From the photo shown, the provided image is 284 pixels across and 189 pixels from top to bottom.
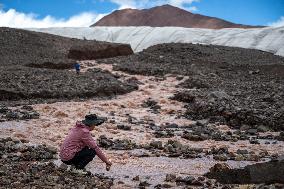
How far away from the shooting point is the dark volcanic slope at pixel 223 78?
16.2 metres

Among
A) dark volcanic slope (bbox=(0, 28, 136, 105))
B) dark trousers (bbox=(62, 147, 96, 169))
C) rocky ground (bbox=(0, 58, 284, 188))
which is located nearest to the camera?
dark trousers (bbox=(62, 147, 96, 169))

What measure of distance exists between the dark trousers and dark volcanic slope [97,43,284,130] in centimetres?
829

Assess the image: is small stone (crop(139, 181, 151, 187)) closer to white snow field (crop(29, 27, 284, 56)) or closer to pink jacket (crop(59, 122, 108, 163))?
pink jacket (crop(59, 122, 108, 163))

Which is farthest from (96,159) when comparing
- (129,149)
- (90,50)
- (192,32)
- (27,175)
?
(192,32)

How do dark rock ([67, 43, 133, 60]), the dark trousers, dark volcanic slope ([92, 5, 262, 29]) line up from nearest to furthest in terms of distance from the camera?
the dark trousers < dark rock ([67, 43, 133, 60]) < dark volcanic slope ([92, 5, 262, 29])

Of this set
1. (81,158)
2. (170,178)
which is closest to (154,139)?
(170,178)

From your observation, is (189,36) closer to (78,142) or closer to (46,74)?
(46,74)

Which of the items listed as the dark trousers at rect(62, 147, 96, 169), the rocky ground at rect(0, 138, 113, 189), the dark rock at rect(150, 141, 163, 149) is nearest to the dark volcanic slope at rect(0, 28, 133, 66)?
the dark rock at rect(150, 141, 163, 149)

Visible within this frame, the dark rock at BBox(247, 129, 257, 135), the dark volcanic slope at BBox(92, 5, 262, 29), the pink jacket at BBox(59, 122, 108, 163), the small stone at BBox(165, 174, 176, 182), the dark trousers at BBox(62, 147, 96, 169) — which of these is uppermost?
the dark volcanic slope at BBox(92, 5, 262, 29)

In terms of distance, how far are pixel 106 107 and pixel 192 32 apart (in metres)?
28.5

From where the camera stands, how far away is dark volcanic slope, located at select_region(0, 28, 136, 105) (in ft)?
61.5

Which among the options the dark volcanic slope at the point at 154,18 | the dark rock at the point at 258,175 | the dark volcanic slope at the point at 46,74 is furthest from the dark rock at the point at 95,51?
the dark volcanic slope at the point at 154,18

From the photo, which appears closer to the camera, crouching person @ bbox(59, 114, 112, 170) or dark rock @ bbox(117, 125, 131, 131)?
crouching person @ bbox(59, 114, 112, 170)

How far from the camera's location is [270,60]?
103 feet
